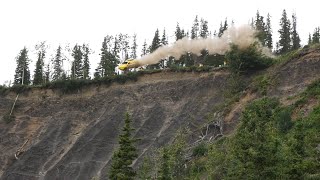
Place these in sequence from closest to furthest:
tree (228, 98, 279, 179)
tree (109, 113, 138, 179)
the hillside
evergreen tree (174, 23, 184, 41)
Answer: tree (228, 98, 279, 179) < tree (109, 113, 138, 179) < the hillside < evergreen tree (174, 23, 184, 41)

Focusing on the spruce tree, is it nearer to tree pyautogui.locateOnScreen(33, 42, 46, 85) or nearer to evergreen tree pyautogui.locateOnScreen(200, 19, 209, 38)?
tree pyautogui.locateOnScreen(33, 42, 46, 85)

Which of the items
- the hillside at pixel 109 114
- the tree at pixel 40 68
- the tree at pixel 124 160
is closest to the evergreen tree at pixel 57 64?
the tree at pixel 40 68

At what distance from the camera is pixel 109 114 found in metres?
48.1

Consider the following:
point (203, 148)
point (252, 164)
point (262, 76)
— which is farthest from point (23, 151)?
point (252, 164)

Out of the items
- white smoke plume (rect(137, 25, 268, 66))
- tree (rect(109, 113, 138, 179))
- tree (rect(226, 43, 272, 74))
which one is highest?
white smoke plume (rect(137, 25, 268, 66))

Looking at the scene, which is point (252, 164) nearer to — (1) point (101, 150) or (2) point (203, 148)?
(2) point (203, 148)

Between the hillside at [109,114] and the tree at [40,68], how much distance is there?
1173 cm

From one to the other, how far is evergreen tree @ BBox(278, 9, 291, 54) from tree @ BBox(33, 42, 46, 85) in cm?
3481

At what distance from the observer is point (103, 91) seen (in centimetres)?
5200

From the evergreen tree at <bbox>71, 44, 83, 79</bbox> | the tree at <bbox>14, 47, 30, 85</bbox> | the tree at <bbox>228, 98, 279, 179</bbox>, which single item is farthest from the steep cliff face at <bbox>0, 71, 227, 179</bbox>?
the tree at <bbox>228, 98, 279, 179</bbox>

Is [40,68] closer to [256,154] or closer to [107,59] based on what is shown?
[107,59]

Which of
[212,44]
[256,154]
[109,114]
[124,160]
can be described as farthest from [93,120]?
[256,154]

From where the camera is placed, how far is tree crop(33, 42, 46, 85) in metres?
66.2

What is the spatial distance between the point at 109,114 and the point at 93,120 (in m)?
1.95
